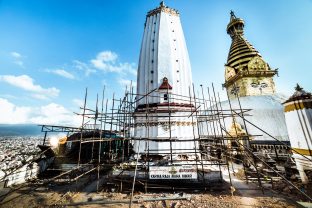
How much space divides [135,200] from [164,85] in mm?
10762

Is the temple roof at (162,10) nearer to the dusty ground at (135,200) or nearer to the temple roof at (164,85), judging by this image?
the temple roof at (164,85)

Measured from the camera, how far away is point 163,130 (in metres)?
14.8

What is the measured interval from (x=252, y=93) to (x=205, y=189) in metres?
25.6

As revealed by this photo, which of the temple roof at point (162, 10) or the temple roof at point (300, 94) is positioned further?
the temple roof at point (162, 10)

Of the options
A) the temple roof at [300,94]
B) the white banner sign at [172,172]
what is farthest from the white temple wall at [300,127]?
the white banner sign at [172,172]

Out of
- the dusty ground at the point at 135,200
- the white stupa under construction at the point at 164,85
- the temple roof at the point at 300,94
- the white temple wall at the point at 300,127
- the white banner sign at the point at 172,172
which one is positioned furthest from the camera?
the white stupa under construction at the point at 164,85

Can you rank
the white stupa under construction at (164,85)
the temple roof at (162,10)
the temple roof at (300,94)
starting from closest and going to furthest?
the temple roof at (300,94), the white stupa under construction at (164,85), the temple roof at (162,10)

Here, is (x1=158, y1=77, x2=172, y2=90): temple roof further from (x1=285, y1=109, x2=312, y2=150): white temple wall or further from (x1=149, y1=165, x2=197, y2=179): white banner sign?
(x1=285, y1=109, x2=312, y2=150): white temple wall

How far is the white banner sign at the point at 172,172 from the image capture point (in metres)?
9.25

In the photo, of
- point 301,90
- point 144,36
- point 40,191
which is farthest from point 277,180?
point 144,36

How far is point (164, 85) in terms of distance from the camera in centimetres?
1605

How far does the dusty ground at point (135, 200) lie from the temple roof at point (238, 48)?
29.5 m

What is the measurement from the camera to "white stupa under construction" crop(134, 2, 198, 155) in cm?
1485

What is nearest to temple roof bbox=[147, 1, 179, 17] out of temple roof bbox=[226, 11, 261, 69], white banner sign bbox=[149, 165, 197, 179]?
white banner sign bbox=[149, 165, 197, 179]
